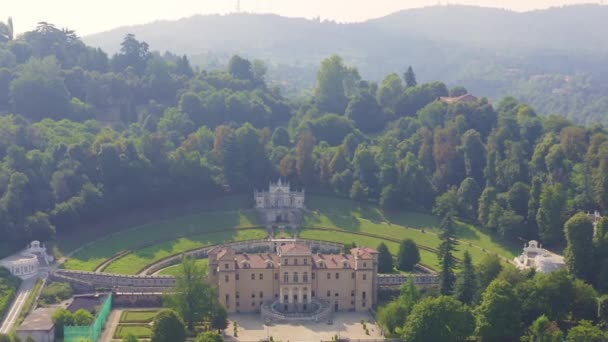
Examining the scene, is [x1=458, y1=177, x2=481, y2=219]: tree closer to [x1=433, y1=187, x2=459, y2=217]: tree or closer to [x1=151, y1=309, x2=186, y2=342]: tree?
[x1=433, y1=187, x2=459, y2=217]: tree

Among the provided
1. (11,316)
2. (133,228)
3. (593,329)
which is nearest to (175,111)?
(133,228)

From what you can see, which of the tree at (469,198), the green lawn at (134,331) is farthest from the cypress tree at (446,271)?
the green lawn at (134,331)

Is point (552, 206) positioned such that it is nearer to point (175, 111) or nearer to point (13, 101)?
point (175, 111)

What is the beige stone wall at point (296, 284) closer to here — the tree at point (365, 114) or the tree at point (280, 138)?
the tree at point (280, 138)

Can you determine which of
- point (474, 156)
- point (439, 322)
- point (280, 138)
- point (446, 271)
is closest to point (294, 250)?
point (446, 271)

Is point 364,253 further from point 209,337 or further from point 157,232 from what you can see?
point 157,232

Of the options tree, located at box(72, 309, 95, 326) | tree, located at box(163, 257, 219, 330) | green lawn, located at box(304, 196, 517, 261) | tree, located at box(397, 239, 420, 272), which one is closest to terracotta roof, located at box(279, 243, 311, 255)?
tree, located at box(163, 257, 219, 330)
